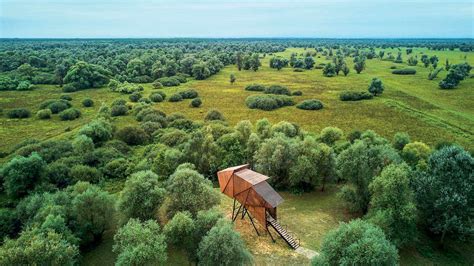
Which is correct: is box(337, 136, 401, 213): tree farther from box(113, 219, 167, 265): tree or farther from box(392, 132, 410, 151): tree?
box(113, 219, 167, 265): tree

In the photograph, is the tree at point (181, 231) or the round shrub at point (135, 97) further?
the round shrub at point (135, 97)

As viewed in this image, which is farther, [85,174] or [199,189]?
[85,174]

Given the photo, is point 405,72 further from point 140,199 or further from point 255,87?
point 140,199

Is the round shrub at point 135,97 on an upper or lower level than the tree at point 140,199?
lower

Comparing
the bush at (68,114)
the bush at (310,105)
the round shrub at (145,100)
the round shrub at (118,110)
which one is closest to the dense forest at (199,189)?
the bush at (68,114)

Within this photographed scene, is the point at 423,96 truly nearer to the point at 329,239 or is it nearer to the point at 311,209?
the point at 311,209

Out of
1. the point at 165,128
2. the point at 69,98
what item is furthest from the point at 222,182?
the point at 69,98

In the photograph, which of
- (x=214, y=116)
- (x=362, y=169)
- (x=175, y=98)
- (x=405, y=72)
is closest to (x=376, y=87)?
(x=405, y=72)

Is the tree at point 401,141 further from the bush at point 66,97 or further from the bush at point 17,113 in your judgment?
the bush at point 66,97

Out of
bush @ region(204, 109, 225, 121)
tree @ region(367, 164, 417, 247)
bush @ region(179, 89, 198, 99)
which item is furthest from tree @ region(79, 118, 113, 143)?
tree @ region(367, 164, 417, 247)
